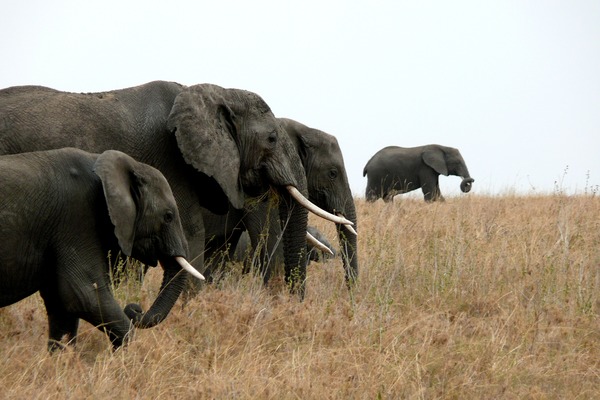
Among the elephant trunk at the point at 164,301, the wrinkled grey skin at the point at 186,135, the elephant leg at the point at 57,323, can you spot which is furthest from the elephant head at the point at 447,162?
the elephant leg at the point at 57,323

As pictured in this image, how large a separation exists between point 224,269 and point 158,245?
2713 millimetres

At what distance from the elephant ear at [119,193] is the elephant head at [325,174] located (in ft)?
10.2

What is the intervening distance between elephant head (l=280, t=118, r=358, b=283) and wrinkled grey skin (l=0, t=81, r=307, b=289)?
605 millimetres

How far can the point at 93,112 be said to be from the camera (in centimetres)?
778

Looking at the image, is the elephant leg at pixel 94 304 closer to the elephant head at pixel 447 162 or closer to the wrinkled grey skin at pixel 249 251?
the wrinkled grey skin at pixel 249 251

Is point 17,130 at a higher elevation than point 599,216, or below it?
higher

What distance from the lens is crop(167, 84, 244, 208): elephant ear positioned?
26.4 feet

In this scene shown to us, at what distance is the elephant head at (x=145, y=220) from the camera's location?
622 cm

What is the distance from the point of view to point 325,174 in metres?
9.37

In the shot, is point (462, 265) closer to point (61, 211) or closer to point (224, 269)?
point (224, 269)

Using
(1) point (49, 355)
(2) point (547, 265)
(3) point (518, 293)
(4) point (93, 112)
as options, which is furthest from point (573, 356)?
(4) point (93, 112)

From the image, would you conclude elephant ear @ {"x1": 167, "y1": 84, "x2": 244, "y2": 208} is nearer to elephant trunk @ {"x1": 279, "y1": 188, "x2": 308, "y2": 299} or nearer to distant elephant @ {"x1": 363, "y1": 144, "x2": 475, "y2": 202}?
elephant trunk @ {"x1": 279, "y1": 188, "x2": 308, "y2": 299}

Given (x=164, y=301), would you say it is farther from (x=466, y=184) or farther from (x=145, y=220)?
(x=466, y=184)

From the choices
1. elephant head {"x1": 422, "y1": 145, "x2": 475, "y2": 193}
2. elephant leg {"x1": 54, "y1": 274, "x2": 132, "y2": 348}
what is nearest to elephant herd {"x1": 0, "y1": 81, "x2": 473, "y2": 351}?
elephant leg {"x1": 54, "y1": 274, "x2": 132, "y2": 348}
